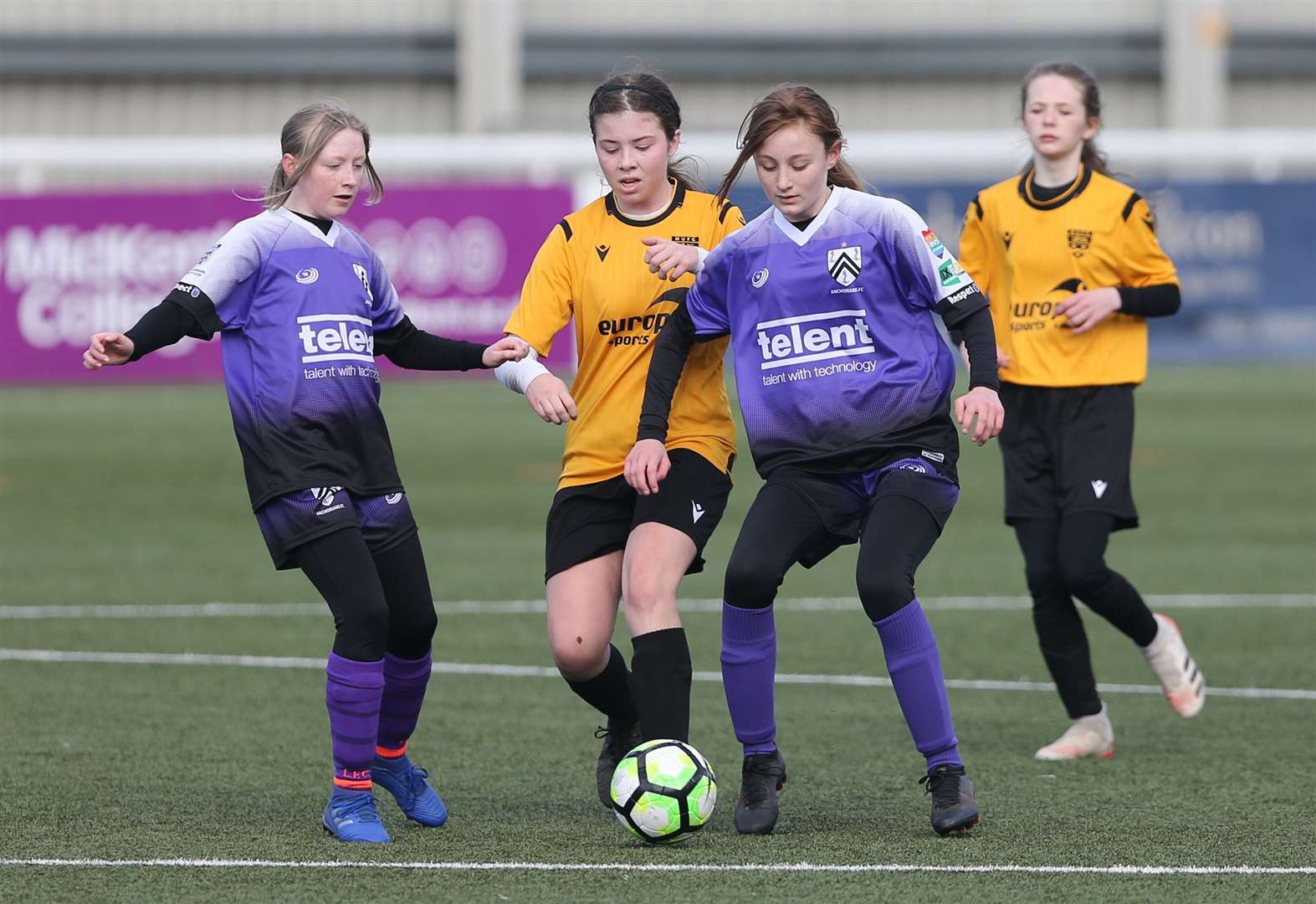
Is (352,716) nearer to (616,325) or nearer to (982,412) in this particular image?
(616,325)

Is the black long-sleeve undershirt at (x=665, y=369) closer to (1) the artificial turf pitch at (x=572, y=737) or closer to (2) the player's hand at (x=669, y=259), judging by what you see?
(2) the player's hand at (x=669, y=259)

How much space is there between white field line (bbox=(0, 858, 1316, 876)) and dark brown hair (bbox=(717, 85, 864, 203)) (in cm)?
178

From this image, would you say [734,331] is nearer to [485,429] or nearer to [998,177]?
[485,429]

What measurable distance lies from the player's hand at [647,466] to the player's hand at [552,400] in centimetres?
20

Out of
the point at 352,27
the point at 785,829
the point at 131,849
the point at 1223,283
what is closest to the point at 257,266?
the point at 131,849

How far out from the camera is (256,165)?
26.7 m

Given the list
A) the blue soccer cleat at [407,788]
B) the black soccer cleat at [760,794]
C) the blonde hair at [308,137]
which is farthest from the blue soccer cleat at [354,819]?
the blonde hair at [308,137]

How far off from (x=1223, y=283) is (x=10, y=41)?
20387mm

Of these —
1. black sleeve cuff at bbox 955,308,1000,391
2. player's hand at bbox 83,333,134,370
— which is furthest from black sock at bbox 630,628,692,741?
player's hand at bbox 83,333,134,370

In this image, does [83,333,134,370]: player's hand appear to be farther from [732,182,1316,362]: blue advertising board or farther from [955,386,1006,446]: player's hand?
[732,182,1316,362]: blue advertising board

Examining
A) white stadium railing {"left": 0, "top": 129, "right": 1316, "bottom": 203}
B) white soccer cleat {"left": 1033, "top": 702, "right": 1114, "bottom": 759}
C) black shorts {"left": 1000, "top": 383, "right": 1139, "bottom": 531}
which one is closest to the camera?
white soccer cleat {"left": 1033, "top": 702, "right": 1114, "bottom": 759}

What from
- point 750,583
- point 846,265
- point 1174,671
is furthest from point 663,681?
point 1174,671

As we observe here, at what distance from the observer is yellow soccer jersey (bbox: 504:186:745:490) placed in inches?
223

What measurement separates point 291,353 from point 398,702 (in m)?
0.99
